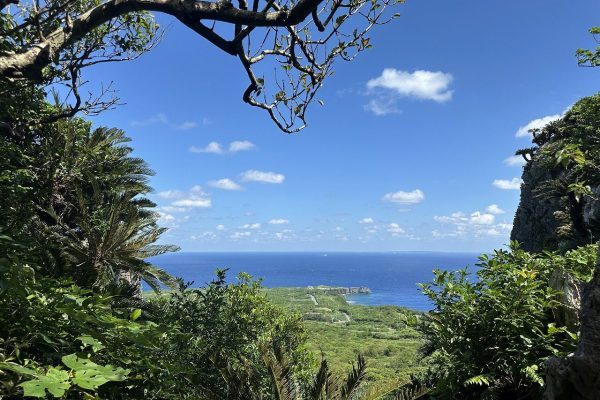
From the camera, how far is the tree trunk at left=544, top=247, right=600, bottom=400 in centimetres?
272

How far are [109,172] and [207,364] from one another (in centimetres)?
841

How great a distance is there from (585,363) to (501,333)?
0.94 m

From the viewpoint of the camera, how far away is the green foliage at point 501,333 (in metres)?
3.50

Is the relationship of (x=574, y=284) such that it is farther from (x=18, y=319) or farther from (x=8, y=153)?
(x=8, y=153)

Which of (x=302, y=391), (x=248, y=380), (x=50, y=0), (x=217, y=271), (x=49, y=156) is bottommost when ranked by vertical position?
(x=302, y=391)

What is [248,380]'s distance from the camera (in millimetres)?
6160

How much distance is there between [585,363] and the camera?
2.75m

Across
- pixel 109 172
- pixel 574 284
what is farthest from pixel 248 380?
pixel 109 172

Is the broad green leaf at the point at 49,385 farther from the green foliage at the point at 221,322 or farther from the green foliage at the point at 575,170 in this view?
the green foliage at the point at 221,322

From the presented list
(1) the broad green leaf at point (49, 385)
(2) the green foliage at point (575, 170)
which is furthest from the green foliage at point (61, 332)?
(2) the green foliage at point (575, 170)

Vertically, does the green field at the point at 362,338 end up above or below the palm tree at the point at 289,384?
below

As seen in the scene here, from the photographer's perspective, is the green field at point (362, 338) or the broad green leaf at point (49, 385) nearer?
the broad green leaf at point (49, 385)

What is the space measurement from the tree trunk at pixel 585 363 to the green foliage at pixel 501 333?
358 mm

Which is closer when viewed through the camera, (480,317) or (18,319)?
(18,319)
